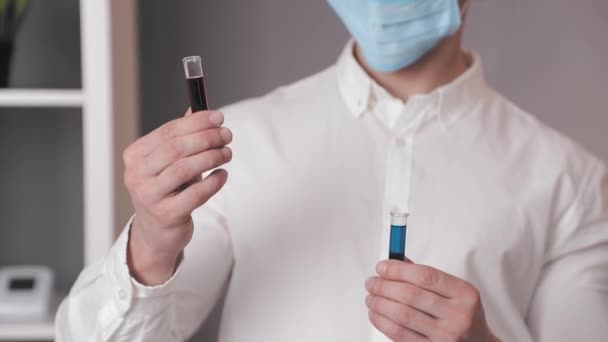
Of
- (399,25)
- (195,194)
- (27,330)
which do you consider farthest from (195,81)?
(27,330)

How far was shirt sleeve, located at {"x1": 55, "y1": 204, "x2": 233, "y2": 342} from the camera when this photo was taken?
3.32ft

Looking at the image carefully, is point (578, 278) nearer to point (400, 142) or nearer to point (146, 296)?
point (400, 142)

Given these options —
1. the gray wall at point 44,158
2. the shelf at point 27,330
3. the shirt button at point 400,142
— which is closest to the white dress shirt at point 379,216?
the shirt button at point 400,142

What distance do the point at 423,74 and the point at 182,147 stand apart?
513 millimetres

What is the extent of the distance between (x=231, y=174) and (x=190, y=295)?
20 centimetres

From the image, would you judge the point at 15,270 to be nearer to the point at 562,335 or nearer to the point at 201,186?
the point at 201,186

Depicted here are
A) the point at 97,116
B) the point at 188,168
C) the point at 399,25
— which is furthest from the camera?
the point at 97,116

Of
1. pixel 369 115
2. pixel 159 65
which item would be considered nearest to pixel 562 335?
pixel 369 115

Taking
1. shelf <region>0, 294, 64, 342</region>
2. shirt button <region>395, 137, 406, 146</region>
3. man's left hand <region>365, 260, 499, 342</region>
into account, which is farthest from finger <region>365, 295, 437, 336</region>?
shelf <region>0, 294, 64, 342</region>

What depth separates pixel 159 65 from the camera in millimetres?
1740

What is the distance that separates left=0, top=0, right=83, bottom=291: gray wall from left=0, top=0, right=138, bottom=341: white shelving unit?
0.90 feet

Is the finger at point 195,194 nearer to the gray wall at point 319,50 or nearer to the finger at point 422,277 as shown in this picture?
the finger at point 422,277

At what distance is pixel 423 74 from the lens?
1.26 m

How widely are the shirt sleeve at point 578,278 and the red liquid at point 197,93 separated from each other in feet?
Answer: 2.15
